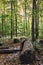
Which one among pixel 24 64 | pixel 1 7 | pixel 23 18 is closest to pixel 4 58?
pixel 24 64

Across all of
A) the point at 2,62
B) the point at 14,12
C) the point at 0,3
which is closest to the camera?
the point at 2,62

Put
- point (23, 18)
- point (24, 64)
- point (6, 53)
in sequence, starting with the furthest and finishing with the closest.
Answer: point (23, 18)
point (6, 53)
point (24, 64)

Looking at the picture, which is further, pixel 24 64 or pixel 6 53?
pixel 6 53

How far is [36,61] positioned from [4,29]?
32.3 ft

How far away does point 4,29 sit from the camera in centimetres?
1762

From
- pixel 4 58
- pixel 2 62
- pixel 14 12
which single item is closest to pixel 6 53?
pixel 4 58

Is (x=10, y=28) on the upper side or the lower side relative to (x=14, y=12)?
lower

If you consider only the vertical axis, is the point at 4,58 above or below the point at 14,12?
below

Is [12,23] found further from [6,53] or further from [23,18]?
[6,53]

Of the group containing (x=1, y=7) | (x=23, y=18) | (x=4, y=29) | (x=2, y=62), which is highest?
(x=1, y=7)

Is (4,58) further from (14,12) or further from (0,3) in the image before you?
(0,3)

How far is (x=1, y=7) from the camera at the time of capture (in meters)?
17.8

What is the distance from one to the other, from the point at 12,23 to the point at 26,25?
7.41 feet

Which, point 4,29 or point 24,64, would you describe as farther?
point 4,29
